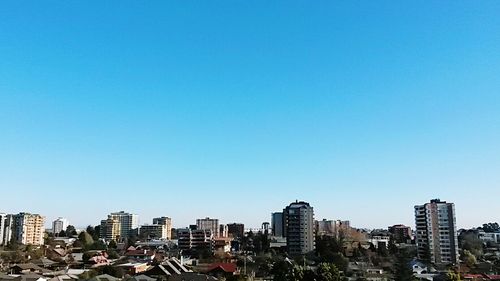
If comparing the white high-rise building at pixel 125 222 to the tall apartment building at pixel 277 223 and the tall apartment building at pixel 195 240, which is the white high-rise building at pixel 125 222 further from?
the tall apartment building at pixel 195 240

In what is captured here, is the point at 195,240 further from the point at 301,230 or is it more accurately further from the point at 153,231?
the point at 153,231

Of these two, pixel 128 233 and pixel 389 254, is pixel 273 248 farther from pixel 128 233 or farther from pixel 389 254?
pixel 128 233

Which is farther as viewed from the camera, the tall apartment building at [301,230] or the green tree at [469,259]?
the tall apartment building at [301,230]

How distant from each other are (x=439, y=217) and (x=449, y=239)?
81.8 inches

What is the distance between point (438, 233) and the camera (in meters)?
44.2

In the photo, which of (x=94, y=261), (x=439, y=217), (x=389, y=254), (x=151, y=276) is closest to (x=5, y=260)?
(x=94, y=261)

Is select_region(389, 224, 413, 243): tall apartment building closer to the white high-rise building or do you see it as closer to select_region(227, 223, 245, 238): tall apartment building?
select_region(227, 223, 245, 238): tall apartment building

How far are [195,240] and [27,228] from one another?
2243cm

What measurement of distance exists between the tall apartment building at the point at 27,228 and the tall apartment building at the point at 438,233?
4658 centimetres

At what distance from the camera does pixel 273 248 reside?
55062mm

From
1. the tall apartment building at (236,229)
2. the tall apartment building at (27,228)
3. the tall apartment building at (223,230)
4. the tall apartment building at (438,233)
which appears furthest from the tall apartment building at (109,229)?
the tall apartment building at (438,233)

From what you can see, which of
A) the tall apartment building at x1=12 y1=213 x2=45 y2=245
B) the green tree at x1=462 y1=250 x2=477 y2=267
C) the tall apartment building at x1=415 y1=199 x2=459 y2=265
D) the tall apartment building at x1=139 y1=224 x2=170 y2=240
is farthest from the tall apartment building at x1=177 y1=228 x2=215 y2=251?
the tall apartment building at x1=139 y1=224 x2=170 y2=240

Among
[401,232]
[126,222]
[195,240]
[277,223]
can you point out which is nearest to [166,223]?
[126,222]

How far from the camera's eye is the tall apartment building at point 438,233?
143 ft
